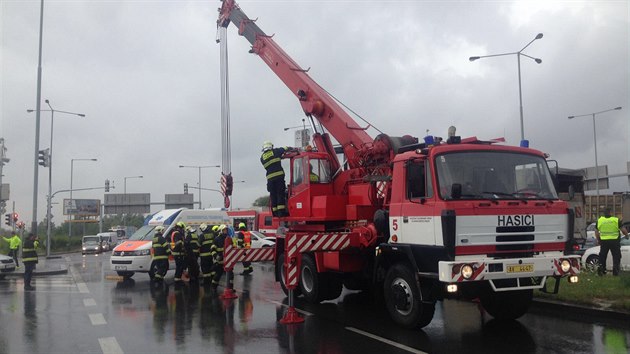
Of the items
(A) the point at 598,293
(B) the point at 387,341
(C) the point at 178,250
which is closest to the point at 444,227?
(B) the point at 387,341

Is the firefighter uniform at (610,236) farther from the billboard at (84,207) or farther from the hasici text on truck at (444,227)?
the billboard at (84,207)

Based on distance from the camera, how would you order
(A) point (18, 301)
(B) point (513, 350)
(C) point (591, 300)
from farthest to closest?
1. (A) point (18, 301)
2. (C) point (591, 300)
3. (B) point (513, 350)

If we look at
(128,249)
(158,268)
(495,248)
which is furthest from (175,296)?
(495,248)

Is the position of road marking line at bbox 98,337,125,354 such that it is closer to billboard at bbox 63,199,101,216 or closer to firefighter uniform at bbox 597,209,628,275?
firefighter uniform at bbox 597,209,628,275

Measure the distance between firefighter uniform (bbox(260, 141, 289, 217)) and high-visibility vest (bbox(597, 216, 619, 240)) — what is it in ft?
25.9

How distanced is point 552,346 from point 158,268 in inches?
471

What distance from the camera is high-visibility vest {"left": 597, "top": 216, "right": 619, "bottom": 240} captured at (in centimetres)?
1307

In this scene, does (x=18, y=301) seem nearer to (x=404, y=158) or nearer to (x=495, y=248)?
(x=404, y=158)

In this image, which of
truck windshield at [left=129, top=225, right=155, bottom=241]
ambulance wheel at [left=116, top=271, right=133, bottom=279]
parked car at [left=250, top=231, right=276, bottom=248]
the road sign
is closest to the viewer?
ambulance wheel at [left=116, top=271, right=133, bottom=279]

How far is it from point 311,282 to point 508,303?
13.6 feet

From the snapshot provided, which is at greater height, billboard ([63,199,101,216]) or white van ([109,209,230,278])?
billboard ([63,199,101,216])

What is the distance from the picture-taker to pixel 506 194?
8.05 metres

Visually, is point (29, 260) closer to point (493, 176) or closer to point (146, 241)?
point (146, 241)

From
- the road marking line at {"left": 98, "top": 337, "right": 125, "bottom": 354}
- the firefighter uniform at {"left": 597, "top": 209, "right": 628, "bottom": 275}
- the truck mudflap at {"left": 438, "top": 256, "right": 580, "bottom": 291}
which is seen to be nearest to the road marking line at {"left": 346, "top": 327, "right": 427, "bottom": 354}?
the truck mudflap at {"left": 438, "top": 256, "right": 580, "bottom": 291}
